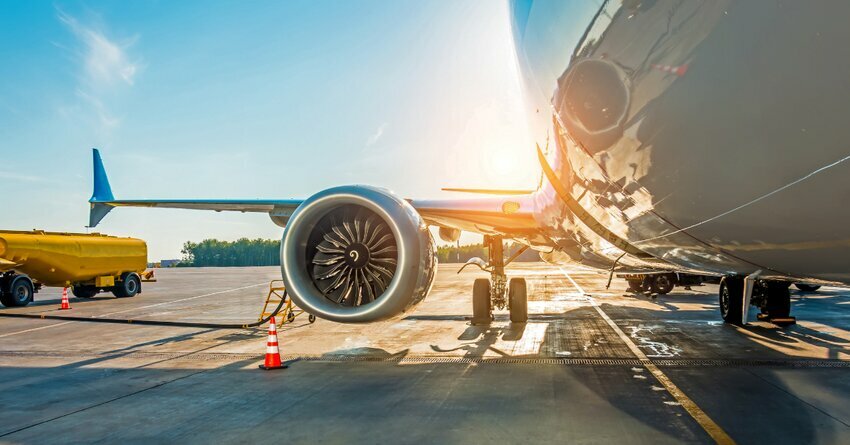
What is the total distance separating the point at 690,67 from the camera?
7.34 feet

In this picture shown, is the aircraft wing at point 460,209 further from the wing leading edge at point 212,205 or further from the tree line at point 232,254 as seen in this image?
the tree line at point 232,254

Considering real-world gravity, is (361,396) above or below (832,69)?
below

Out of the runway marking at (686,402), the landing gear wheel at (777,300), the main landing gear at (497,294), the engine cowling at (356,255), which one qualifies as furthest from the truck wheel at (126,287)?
the landing gear wheel at (777,300)

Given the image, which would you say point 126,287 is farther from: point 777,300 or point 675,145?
point 675,145

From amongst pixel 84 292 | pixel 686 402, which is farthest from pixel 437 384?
pixel 84 292

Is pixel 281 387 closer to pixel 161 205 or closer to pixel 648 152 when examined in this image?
pixel 648 152

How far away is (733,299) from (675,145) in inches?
349

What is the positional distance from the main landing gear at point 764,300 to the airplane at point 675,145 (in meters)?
5.85

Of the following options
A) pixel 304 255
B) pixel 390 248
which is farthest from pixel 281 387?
pixel 390 248

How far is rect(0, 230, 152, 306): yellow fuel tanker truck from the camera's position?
16672mm

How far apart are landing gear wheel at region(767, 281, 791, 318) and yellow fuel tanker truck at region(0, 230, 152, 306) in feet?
61.1

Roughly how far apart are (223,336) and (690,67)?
9055 mm

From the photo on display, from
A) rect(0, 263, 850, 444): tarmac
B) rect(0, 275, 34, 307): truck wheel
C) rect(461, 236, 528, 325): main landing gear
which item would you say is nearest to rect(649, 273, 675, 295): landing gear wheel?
rect(0, 263, 850, 444): tarmac

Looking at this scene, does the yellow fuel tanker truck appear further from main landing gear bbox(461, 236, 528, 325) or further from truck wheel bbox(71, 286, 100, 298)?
main landing gear bbox(461, 236, 528, 325)
